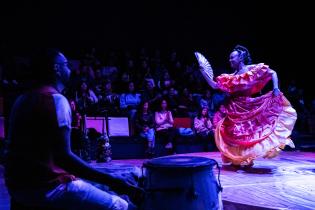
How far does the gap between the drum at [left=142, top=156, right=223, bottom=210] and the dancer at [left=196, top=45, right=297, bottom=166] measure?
2855mm

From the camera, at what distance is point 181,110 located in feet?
31.1

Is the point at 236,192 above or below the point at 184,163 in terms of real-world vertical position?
below

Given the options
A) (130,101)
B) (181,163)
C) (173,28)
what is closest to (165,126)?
(130,101)

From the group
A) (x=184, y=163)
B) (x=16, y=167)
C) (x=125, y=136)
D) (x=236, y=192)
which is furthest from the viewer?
(x=125, y=136)

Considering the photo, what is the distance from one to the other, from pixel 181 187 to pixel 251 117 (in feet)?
10.4

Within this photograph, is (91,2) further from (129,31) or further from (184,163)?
(184,163)

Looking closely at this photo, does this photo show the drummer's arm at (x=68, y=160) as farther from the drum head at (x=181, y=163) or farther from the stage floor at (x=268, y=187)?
the stage floor at (x=268, y=187)

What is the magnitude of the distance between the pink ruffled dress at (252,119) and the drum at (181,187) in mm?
2858

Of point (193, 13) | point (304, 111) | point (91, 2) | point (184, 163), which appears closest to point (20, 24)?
point (91, 2)

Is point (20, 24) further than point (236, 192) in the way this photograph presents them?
Yes

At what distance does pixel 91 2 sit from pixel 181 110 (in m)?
4.86

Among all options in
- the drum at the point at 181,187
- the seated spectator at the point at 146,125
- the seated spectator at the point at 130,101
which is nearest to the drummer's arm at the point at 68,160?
the drum at the point at 181,187

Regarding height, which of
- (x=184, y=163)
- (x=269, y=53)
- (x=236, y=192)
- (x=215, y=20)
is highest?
(x=215, y=20)

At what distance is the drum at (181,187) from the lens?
2299mm
